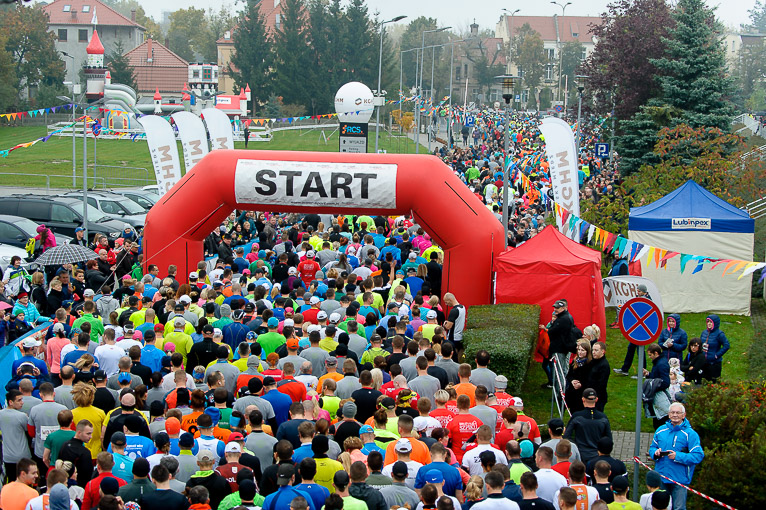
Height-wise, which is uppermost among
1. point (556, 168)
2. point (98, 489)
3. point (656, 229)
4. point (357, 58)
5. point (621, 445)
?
point (357, 58)

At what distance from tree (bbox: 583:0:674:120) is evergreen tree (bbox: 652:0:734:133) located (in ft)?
9.06

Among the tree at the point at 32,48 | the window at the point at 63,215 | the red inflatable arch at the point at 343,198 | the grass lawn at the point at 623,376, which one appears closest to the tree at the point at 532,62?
the tree at the point at 32,48

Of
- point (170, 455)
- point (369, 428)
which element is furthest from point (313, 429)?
point (170, 455)

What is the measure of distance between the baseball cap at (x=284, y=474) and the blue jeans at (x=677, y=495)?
4102 mm

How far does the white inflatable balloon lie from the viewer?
28.1 metres

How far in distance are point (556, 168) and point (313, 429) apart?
39.8 feet

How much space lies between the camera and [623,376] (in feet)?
48.2

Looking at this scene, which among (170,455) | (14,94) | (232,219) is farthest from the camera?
(14,94)

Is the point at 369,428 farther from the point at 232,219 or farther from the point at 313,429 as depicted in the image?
the point at 232,219

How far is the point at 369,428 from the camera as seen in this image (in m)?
8.17

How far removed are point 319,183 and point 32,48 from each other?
236 ft

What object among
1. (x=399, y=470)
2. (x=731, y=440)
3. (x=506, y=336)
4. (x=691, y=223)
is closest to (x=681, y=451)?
(x=731, y=440)

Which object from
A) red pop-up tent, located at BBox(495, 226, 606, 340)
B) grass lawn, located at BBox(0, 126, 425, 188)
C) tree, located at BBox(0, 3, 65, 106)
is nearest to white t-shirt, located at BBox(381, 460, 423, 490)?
red pop-up tent, located at BBox(495, 226, 606, 340)

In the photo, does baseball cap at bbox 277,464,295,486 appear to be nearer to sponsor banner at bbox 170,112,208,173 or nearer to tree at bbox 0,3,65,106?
sponsor banner at bbox 170,112,208,173
